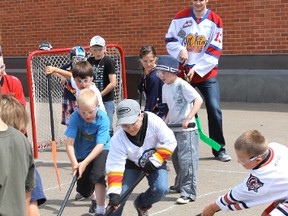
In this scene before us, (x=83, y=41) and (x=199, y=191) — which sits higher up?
(x=83, y=41)

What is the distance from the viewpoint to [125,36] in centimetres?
1234

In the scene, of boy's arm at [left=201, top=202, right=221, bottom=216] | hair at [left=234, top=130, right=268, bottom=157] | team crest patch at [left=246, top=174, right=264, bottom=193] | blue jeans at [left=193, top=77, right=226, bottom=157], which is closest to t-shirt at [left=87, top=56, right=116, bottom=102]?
blue jeans at [left=193, top=77, right=226, bottom=157]

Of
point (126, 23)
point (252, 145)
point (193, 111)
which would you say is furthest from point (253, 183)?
point (126, 23)

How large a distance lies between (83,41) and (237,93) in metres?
3.82

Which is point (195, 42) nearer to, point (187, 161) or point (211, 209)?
point (187, 161)

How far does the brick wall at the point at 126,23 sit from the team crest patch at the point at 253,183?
7.01 metres

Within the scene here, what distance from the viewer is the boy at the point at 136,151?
4.63 meters

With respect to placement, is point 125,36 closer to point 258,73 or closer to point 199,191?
point 258,73

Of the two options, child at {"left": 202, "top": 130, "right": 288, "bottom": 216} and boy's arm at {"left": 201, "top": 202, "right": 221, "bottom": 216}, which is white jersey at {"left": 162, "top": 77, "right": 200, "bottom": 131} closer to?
boy's arm at {"left": 201, "top": 202, "right": 221, "bottom": 216}

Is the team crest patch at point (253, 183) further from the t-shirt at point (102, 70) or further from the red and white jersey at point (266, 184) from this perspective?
the t-shirt at point (102, 70)

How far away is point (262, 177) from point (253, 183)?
79mm

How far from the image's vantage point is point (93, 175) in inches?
210

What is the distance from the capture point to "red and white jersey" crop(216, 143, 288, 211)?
3.90 m

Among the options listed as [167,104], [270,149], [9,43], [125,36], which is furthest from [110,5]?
[270,149]
